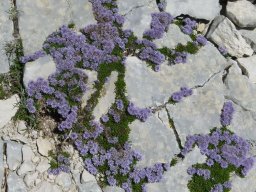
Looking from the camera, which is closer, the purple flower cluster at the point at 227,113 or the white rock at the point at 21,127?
the white rock at the point at 21,127

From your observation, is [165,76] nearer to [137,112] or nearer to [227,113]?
[137,112]

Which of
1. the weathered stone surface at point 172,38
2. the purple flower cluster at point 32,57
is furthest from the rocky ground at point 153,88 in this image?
the purple flower cluster at point 32,57

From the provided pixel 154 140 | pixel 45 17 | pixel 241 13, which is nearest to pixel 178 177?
pixel 154 140

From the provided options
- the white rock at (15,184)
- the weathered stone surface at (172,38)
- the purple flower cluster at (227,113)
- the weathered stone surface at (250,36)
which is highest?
the weathered stone surface at (172,38)

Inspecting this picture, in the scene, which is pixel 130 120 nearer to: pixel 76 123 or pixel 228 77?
pixel 76 123

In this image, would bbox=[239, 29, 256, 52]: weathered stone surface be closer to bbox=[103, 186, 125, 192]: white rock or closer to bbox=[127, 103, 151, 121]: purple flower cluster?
bbox=[127, 103, 151, 121]: purple flower cluster

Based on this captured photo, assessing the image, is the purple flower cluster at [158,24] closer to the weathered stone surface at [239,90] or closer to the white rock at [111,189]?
the weathered stone surface at [239,90]

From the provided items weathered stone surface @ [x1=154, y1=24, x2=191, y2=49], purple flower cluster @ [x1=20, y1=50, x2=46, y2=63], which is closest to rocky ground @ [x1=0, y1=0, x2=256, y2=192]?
weathered stone surface @ [x1=154, y1=24, x2=191, y2=49]
